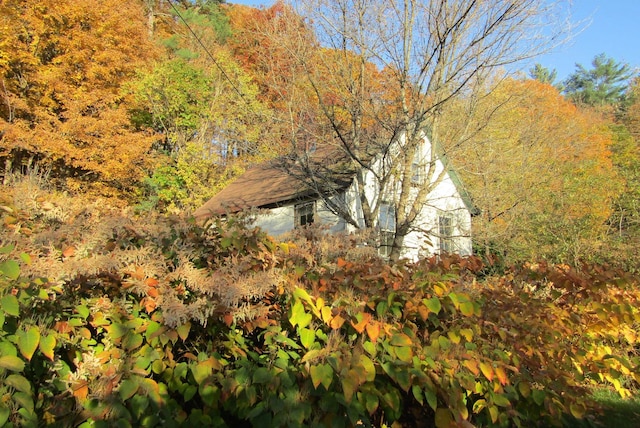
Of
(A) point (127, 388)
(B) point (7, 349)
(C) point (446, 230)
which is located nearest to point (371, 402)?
(A) point (127, 388)

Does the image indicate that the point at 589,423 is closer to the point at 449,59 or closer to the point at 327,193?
the point at 449,59

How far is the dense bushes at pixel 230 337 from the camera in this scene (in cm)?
179

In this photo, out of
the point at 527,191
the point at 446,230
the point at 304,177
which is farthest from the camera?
the point at 527,191

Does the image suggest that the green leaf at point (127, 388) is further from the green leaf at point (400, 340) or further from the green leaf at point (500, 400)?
the green leaf at point (500, 400)

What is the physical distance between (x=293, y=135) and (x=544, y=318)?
5965 millimetres

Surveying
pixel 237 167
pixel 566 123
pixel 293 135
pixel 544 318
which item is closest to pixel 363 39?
pixel 293 135

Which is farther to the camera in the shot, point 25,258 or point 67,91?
point 67,91

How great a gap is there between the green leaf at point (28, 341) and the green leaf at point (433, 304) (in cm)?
171

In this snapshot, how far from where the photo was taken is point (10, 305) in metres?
1.53

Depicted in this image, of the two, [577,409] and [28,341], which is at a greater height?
[28,341]

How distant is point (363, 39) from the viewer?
7.79 metres

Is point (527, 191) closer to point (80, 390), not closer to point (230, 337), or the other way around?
point (230, 337)

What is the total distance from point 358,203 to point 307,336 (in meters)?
9.82

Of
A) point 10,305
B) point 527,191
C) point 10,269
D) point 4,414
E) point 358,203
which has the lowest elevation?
point 4,414
